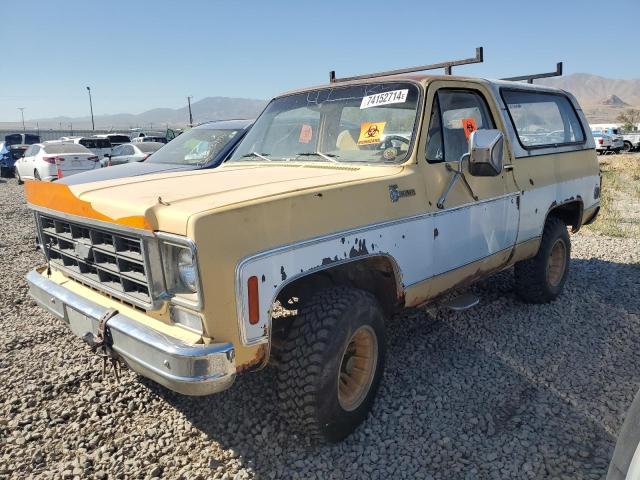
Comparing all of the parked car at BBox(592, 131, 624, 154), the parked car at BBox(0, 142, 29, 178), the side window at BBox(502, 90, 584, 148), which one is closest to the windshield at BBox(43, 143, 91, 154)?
the parked car at BBox(0, 142, 29, 178)

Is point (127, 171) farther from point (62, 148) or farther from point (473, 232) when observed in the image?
point (62, 148)

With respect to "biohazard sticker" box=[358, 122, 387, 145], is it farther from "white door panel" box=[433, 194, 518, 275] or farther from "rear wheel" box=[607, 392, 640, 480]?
"rear wheel" box=[607, 392, 640, 480]

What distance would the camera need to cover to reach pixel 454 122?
3625mm

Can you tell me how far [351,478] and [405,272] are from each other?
1.18 metres

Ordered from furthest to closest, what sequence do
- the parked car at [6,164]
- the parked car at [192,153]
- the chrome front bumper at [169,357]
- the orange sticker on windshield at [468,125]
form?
the parked car at [6,164], the parked car at [192,153], the orange sticker on windshield at [468,125], the chrome front bumper at [169,357]

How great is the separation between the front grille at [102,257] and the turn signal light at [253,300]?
51 cm

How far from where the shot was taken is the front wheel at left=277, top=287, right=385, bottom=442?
260 centimetres

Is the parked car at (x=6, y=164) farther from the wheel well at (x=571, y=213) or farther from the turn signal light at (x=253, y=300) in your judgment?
the turn signal light at (x=253, y=300)

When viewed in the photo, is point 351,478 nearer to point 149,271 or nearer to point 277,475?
point 277,475

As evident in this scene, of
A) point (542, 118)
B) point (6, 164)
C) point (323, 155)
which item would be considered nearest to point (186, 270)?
point (323, 155)

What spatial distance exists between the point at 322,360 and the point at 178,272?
33.0 inches

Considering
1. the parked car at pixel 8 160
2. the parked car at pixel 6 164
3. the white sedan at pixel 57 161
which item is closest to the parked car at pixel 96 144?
the parked car at pixel 8 160

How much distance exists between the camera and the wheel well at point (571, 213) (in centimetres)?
507

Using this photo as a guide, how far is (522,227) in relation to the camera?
166 inches
